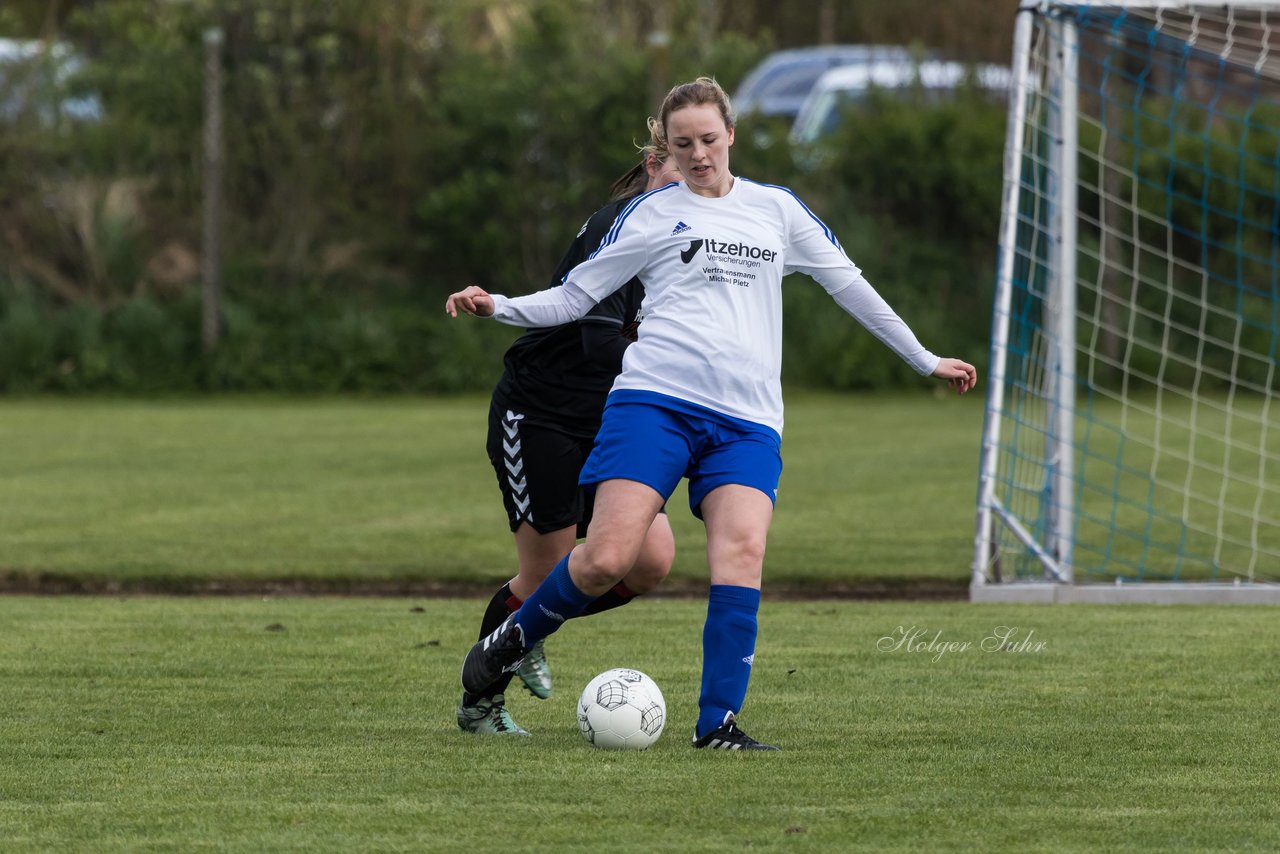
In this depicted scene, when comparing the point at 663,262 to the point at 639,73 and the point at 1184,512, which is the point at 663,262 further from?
the point at 639,73

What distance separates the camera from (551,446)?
5770mm

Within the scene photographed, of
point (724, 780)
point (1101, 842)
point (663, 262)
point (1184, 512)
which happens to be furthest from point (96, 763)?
point (1184, 512)

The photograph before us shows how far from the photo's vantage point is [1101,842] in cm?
401

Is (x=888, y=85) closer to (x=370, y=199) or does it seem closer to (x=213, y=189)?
(x=370, y=199)

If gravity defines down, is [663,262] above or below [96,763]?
above

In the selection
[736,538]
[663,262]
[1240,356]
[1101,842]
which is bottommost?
[1240,356]

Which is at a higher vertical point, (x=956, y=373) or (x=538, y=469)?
(x=956, y=373)

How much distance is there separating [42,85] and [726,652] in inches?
667

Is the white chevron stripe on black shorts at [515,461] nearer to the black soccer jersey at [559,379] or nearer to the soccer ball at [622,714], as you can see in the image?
the black soccer jersey at [559,379]

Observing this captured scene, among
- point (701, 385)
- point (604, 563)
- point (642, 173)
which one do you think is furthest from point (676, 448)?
point (642, 173)

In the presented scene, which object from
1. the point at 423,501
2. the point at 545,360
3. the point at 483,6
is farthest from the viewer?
the point at 483,6

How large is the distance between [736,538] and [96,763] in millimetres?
1767

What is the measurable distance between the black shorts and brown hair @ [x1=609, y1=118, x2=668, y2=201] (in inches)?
29.8

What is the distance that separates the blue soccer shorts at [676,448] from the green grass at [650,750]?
0.73 meters
